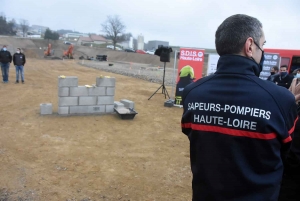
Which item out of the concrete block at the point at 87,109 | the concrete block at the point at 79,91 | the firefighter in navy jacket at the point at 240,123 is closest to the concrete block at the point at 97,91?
the concrete block at the point at 79,91

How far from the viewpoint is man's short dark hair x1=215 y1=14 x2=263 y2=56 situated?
1365 mm

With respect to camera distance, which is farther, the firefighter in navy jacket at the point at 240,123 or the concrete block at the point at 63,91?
the concrete block at the point at 63,91

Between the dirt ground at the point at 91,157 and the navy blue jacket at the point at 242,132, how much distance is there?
2787 millimetres

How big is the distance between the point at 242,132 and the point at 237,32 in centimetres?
52

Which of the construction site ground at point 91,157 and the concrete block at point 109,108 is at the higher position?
the concrete block at point 109,108

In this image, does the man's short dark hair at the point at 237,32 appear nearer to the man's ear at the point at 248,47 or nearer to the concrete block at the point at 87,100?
the man's ear at the point at 248,47

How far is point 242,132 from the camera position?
1.26 metres

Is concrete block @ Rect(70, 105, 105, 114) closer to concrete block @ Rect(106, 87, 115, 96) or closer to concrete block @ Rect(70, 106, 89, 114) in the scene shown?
concrete block @ Rect(70, 106, 89, 114)

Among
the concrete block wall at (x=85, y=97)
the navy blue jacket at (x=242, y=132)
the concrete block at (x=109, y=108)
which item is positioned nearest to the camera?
the navy blue jacket at (x=242, y=132)

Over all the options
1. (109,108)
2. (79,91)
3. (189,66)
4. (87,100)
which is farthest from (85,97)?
(189,66)

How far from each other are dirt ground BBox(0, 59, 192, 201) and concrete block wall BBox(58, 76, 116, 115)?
0.96 ft

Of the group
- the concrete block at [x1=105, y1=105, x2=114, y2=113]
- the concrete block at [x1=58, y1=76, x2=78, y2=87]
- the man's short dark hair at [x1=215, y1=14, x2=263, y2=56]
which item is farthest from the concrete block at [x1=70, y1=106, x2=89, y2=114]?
the man's short dark hair at [x1=215, y1=14, x2=263, y2=56]

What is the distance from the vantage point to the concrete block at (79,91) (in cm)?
776

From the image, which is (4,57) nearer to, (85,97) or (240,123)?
(85,97)
